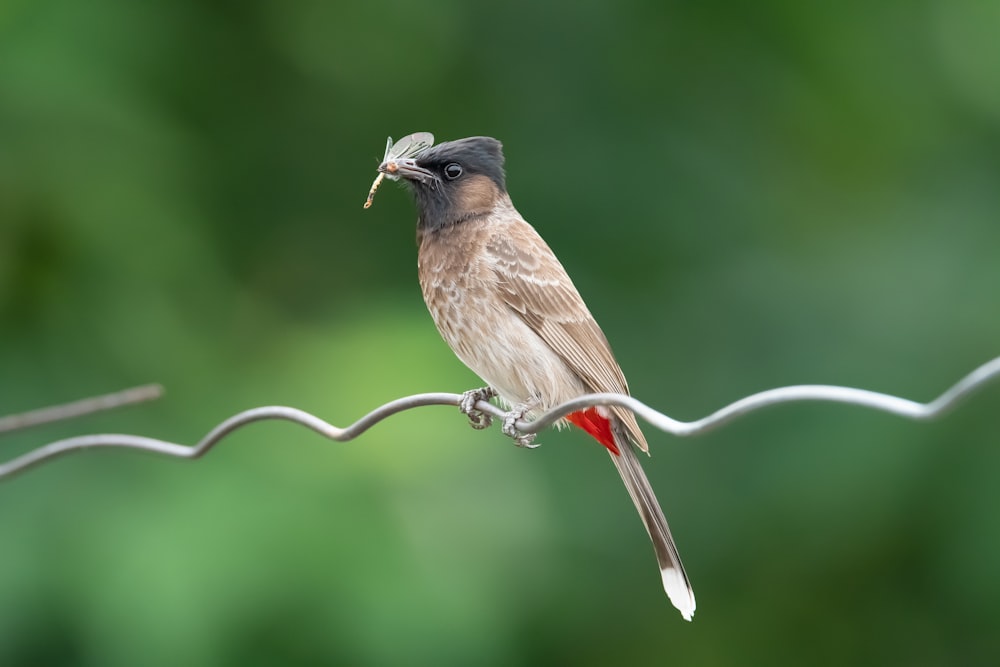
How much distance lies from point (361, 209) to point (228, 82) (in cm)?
74

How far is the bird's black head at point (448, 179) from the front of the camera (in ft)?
11.5

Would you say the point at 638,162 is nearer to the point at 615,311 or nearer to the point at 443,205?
the point at 615,311

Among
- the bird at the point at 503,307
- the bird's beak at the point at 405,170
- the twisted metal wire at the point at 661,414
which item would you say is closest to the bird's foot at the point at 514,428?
the bird at the point at 503,307

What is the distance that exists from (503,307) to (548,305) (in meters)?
0.14

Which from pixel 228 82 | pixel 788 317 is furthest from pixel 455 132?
pixel 788 317

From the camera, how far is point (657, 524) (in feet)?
11.0

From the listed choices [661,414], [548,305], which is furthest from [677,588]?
[661,414]

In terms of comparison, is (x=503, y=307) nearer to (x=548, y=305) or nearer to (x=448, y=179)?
(x=548, y=305)

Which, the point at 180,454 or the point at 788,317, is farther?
the point at 788,317

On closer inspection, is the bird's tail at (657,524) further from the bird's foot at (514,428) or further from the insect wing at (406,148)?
the insect wing at (406,148)

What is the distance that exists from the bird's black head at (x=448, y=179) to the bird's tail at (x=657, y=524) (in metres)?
0.78

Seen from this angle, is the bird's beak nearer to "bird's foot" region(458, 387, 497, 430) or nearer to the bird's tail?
"bird's foot" region(458, 387, 497, 430)

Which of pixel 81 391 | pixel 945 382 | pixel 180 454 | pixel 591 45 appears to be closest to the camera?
pixel 180 454

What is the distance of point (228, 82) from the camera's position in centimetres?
510
